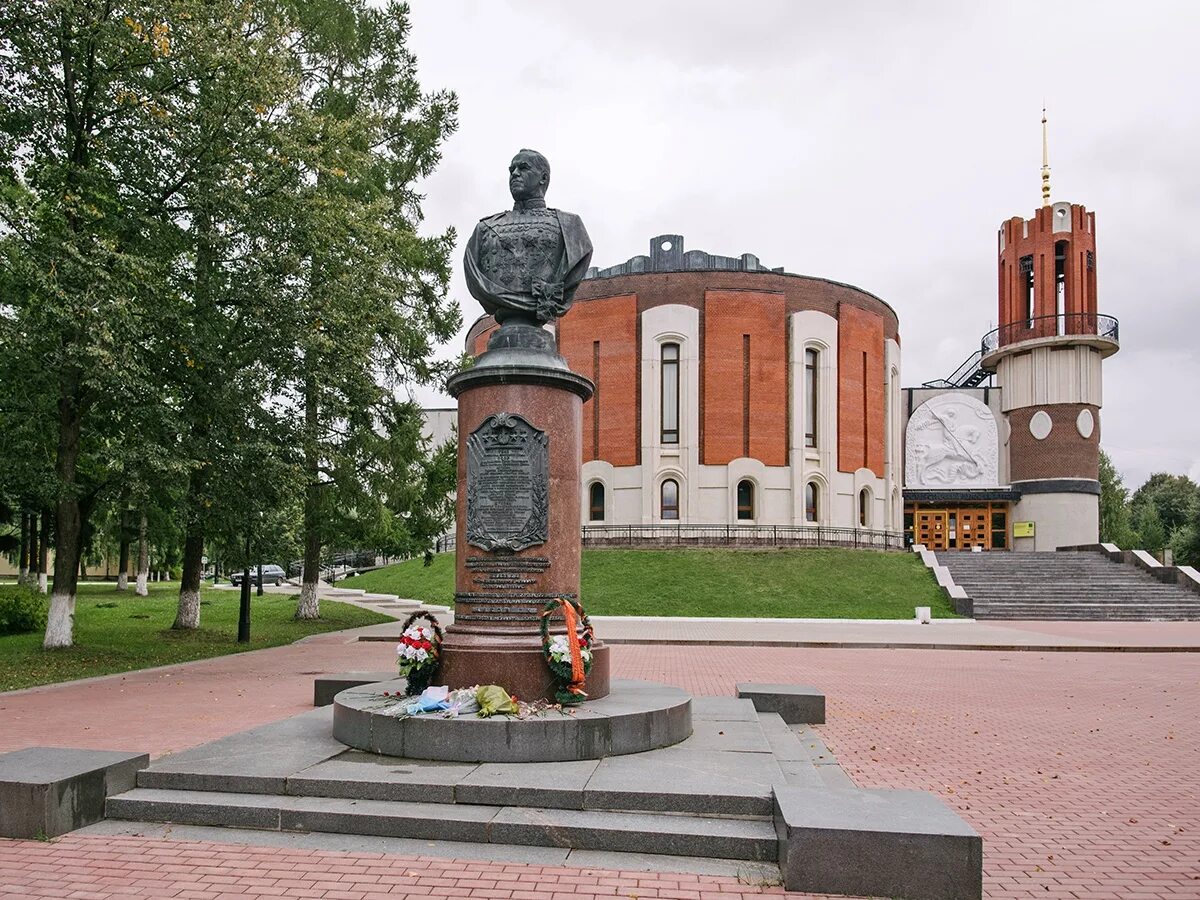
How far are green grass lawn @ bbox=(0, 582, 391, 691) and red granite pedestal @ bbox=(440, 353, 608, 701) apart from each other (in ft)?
29.1

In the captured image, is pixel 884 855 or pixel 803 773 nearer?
pixel 884 855

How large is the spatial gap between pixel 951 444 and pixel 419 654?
48250 mm

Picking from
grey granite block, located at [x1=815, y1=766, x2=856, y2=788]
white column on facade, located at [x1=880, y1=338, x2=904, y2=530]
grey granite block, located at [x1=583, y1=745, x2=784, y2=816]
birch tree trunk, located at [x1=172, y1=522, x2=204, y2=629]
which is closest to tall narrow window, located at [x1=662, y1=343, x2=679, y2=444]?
white column on facade, located at [x1=880, y1=338, x2=904, y2=530]

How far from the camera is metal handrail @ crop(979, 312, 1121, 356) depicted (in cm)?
4847

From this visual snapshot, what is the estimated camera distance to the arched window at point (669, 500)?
44.6 meters

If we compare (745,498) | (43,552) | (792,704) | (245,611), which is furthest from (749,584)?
(43,552)

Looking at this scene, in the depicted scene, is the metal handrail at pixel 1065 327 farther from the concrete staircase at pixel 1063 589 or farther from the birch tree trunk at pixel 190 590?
the birch tree trunk at pixel 190 590

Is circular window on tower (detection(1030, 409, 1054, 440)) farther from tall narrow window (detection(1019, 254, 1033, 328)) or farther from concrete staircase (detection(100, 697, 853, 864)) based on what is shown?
concrete staircase (detection(100, 697, 853, 864))

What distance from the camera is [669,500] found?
44.8m

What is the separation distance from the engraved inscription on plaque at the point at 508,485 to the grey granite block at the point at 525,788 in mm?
2354

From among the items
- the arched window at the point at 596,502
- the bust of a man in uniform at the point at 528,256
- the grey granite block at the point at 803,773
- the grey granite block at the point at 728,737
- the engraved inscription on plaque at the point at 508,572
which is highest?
the bust of a man in uniform at the point at 528,256

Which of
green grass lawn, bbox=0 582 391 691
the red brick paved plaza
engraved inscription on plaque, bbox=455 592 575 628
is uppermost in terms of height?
engraved inscription on plaque, bbox=455 592 575 628

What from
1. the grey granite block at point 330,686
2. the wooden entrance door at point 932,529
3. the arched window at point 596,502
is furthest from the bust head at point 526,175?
the wooden entrance door at point 932,529

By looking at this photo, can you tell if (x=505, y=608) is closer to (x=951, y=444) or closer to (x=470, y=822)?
(x=470, y=822)
